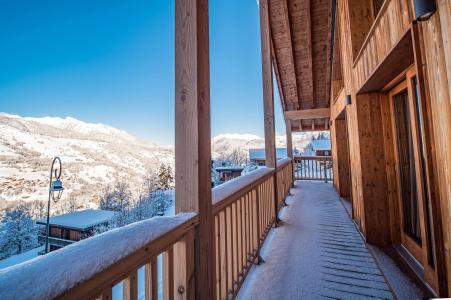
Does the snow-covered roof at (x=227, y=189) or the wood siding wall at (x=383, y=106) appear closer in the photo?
the wood siding wall at (x=383, y=106)

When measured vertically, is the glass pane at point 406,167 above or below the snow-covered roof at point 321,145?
below

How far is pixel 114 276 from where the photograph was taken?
61 centimetres

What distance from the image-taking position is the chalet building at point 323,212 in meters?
0.75

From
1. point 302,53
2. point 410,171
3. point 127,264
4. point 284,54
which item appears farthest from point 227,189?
point 302,53

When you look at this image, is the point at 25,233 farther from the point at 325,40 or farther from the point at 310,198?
the point at 325,40

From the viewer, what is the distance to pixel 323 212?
416 cm

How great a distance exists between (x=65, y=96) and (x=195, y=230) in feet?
40.0

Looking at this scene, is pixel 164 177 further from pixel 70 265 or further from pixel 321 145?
pixel 70 265

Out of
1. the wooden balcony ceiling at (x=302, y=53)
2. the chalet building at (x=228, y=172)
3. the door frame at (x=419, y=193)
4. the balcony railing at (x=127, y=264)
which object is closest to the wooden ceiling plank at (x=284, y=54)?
the wooden balcony ceiling at (x=302, y=53)

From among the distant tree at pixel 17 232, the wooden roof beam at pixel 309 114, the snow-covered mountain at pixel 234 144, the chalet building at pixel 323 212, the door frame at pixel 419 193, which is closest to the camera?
the chalet building at pixel 323 212

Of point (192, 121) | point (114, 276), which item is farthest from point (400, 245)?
point (114, 276)

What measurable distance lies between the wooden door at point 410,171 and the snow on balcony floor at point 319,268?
38 centimetres

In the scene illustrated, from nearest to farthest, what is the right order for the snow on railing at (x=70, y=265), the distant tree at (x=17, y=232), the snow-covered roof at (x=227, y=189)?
1. the snow on railing at (x=70, y=265)
2. the snow-covered roof at (x=227, y=189)
3. the distant tree at (x=17, y=232)

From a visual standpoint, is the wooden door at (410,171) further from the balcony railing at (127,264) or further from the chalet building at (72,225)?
the chalet building at (72,225)
